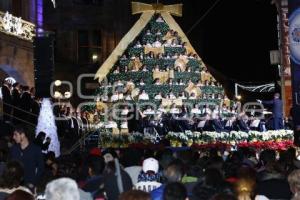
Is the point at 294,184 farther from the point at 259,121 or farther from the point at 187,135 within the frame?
the point at 259,121

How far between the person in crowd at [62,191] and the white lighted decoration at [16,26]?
22.7 metres

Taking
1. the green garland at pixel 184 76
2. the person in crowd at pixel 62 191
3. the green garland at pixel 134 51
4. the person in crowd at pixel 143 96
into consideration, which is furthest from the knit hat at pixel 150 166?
the green garland at pixel 134 51

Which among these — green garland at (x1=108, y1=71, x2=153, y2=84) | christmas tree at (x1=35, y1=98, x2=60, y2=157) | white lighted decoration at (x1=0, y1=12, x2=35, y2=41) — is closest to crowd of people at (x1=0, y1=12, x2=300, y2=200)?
green garland at (x1=108, y1=71, x2=153, y2=84)

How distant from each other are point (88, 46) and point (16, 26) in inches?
554

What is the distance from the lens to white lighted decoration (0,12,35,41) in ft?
90.9

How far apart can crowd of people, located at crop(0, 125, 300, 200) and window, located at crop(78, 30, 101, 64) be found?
31366mm

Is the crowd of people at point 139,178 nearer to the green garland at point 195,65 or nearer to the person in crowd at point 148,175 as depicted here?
the person in crowd at point 148,175

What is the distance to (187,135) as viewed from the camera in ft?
83.8

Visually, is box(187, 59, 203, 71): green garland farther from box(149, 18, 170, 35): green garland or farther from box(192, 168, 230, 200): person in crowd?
box(192, 168, 230, 200): person in crowd

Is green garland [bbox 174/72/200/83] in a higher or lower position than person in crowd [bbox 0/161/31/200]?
higher

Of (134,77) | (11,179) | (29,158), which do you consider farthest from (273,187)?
(134,77)

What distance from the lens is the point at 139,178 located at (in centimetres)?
857

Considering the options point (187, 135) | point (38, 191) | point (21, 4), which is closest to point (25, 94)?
point (187, 135)

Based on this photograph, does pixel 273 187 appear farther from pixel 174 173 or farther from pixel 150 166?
pixel 150 166
